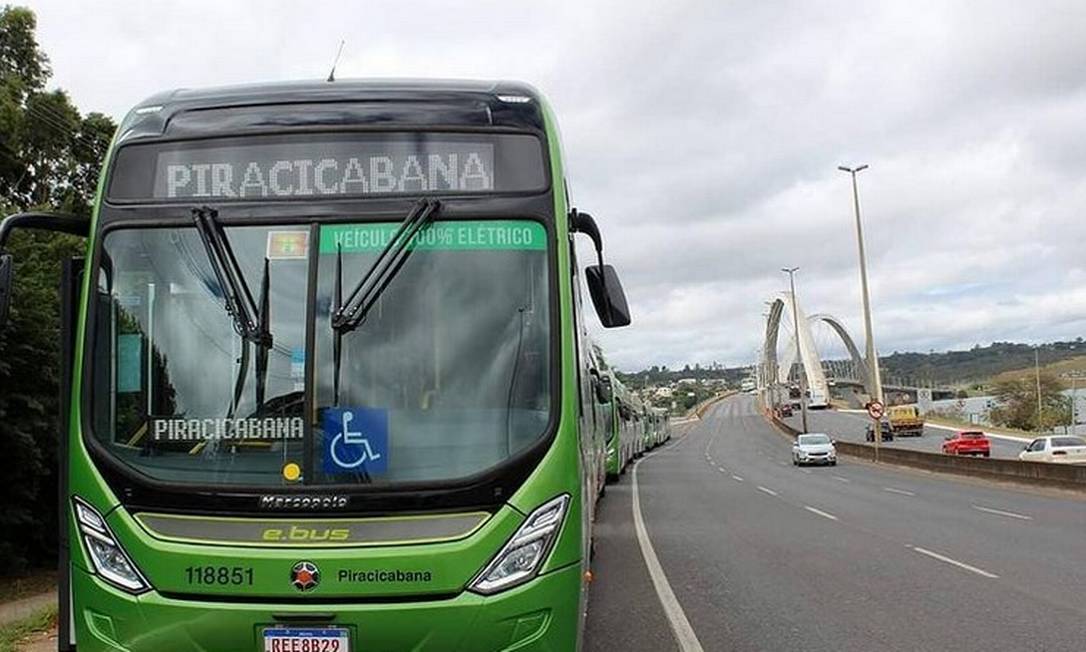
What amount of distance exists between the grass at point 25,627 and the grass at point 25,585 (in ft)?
9.46

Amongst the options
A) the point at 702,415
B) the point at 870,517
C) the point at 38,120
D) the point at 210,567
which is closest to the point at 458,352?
the point at 210,567

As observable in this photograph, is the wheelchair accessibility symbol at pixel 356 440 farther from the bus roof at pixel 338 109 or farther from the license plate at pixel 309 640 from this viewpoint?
the bus roof at pixel 338 109

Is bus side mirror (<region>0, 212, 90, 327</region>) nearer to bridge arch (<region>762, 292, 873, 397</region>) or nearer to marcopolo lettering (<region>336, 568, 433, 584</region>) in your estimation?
marcopolo lettering (<region>336, 568, 433, 584</region>)

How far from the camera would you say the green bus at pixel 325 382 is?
4.59m

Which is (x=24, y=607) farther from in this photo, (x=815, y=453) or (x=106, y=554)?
(x=815, y=453)

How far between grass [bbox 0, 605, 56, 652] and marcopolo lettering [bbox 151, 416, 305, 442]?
4346 millimetres

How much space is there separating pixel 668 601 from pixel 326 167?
20.7 feet

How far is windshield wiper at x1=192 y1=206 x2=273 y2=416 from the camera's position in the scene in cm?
490

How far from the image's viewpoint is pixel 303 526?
4.63 metres

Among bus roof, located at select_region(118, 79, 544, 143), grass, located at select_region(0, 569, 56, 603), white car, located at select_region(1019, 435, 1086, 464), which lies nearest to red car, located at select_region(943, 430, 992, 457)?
white car, located at select_region(1019, 435, 1086, 464)

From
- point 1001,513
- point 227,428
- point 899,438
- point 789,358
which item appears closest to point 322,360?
point 227,428

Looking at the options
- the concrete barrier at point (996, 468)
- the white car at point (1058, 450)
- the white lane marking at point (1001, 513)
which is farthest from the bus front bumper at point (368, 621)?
the white car at point (1058, 450)

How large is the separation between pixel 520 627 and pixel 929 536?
12.2m

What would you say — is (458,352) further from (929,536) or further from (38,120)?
(38,120)
